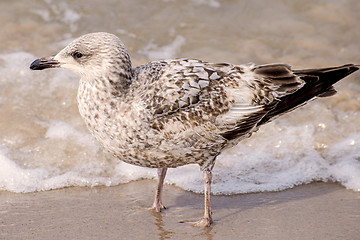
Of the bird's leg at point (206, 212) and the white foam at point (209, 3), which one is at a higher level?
the white foam at point (209, 3)

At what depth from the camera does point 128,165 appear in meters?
7.20

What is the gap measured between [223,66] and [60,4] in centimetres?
607

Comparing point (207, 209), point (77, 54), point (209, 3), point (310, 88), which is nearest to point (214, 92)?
point (310, 88)

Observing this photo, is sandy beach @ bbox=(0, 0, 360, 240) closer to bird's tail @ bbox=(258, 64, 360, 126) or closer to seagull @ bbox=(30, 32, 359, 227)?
seagull @ bbox=(30, 32, 359, 227)

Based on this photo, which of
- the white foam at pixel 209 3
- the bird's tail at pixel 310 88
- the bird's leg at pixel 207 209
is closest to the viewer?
the bird's leg at pixel 207 209

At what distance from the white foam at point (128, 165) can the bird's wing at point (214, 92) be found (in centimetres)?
133

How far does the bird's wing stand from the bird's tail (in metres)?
0.06

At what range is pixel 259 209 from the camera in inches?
243

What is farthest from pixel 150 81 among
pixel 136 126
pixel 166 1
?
pixel 166 1

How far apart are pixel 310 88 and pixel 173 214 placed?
1.96 metres

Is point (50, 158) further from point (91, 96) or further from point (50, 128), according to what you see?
point (91, 96)

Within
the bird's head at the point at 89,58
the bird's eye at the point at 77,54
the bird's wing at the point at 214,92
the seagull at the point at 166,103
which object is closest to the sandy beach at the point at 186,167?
the seagull at the point at 166,103

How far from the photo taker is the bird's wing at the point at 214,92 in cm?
544

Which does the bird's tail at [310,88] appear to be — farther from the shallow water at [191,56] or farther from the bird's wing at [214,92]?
the shallow water at [191,56]
